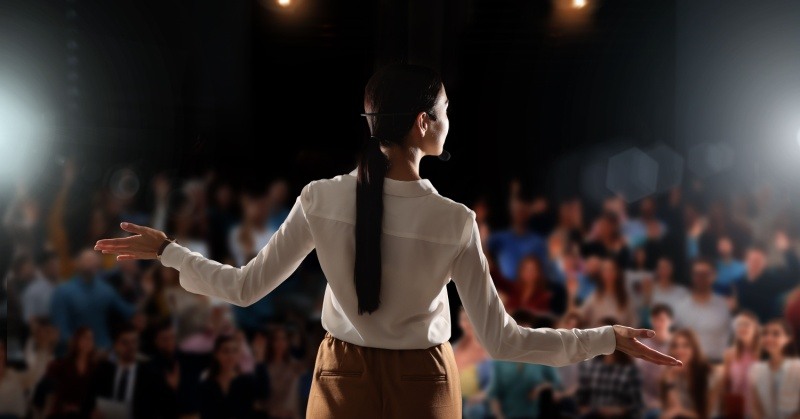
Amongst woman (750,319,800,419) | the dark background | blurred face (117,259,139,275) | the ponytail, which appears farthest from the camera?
blurred face (117,259,139,275)

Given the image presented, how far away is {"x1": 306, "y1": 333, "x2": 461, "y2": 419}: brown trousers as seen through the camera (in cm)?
139

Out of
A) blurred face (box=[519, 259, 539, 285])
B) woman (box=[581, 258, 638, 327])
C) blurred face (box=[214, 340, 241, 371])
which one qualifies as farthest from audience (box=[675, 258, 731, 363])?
blurred face (box=[214, 340, 241, 371])

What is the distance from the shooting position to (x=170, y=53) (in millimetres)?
4344

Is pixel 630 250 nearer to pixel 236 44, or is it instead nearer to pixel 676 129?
pixel 676 129

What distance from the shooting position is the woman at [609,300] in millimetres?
4324

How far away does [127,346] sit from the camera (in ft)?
14.3

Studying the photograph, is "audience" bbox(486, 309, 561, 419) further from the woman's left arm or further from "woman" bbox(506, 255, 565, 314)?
the woman's left arm

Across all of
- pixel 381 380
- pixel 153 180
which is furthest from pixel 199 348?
pixel 381 380

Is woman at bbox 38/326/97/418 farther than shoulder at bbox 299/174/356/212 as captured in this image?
Yes

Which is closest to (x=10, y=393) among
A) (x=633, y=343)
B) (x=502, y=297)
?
(x=502, y=297)

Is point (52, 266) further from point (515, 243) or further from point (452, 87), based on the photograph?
point (515, 243)

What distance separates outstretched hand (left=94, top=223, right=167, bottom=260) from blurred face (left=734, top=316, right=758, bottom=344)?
344 centimetres

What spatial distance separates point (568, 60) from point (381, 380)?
120 inches

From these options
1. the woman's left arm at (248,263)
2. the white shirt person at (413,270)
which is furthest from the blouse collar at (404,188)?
the woman's left arm at (248,263)
